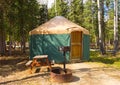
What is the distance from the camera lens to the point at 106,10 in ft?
138

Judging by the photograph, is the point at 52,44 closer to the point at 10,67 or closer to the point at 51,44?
the point at 51,44

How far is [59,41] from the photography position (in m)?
13.6

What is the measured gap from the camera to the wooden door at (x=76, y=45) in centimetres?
1383

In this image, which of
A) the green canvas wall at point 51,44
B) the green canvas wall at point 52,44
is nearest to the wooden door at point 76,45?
the green canvas wall at point 51,44

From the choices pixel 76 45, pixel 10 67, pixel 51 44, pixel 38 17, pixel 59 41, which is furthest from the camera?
pixel 38 17

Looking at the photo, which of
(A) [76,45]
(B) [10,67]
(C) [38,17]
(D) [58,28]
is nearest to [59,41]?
(D) [58,28]

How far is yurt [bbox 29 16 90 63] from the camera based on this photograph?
13.5m

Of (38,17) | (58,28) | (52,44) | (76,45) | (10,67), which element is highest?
(38,17)

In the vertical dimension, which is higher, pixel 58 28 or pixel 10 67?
pixel 58 28

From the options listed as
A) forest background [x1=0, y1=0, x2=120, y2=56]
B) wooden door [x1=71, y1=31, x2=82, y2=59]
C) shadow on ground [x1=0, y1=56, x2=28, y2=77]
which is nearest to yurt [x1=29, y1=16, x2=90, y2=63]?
wooden door [x1=71, y1=31, x2=82, y2=59]

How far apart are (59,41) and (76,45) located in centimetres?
120

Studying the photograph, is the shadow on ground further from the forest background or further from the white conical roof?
the forest background

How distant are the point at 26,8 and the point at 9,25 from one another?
2.46 meters

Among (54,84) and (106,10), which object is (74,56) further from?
(106,10)
